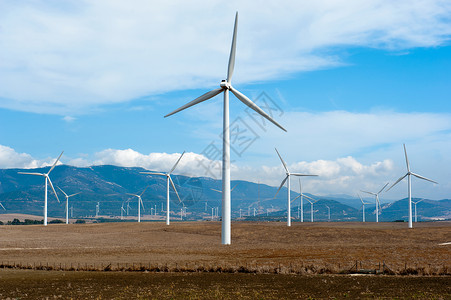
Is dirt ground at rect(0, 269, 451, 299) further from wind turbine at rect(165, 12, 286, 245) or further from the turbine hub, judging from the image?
the turbine hub

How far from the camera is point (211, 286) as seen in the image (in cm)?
3291

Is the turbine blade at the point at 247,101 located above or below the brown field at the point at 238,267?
above

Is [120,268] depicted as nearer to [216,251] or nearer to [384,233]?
[216,251]

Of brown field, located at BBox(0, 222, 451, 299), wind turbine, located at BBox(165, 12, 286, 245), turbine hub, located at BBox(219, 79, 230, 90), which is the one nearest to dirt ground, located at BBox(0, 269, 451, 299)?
brown field, located at BBox(0, 222, 451, 299)

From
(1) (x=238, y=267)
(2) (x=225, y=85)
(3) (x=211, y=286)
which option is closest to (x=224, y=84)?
(2) (x=225, y=85)

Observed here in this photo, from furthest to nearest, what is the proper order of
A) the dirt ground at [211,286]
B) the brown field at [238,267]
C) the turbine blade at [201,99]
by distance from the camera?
1. the turbine blade at [201,99]
2. the brown field at [238,267]
3. the dirt ground at [211,286]

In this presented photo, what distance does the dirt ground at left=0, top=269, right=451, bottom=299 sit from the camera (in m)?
29.3

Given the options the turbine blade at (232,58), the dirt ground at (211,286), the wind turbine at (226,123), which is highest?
the turbine blade at (232,58)

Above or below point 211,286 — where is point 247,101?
above

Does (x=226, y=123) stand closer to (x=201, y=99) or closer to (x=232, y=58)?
(x=201, y=99)

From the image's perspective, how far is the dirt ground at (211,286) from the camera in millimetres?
29272

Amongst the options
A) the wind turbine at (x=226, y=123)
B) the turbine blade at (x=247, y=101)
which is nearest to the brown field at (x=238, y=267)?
the wind turbine at (x=226, y=123)

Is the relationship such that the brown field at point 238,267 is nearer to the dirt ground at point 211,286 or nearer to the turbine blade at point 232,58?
the dirt ground at point 211,286

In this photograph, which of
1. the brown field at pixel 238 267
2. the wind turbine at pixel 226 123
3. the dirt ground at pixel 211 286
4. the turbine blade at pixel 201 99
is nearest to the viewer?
the dirt ground at pixel 211 286
